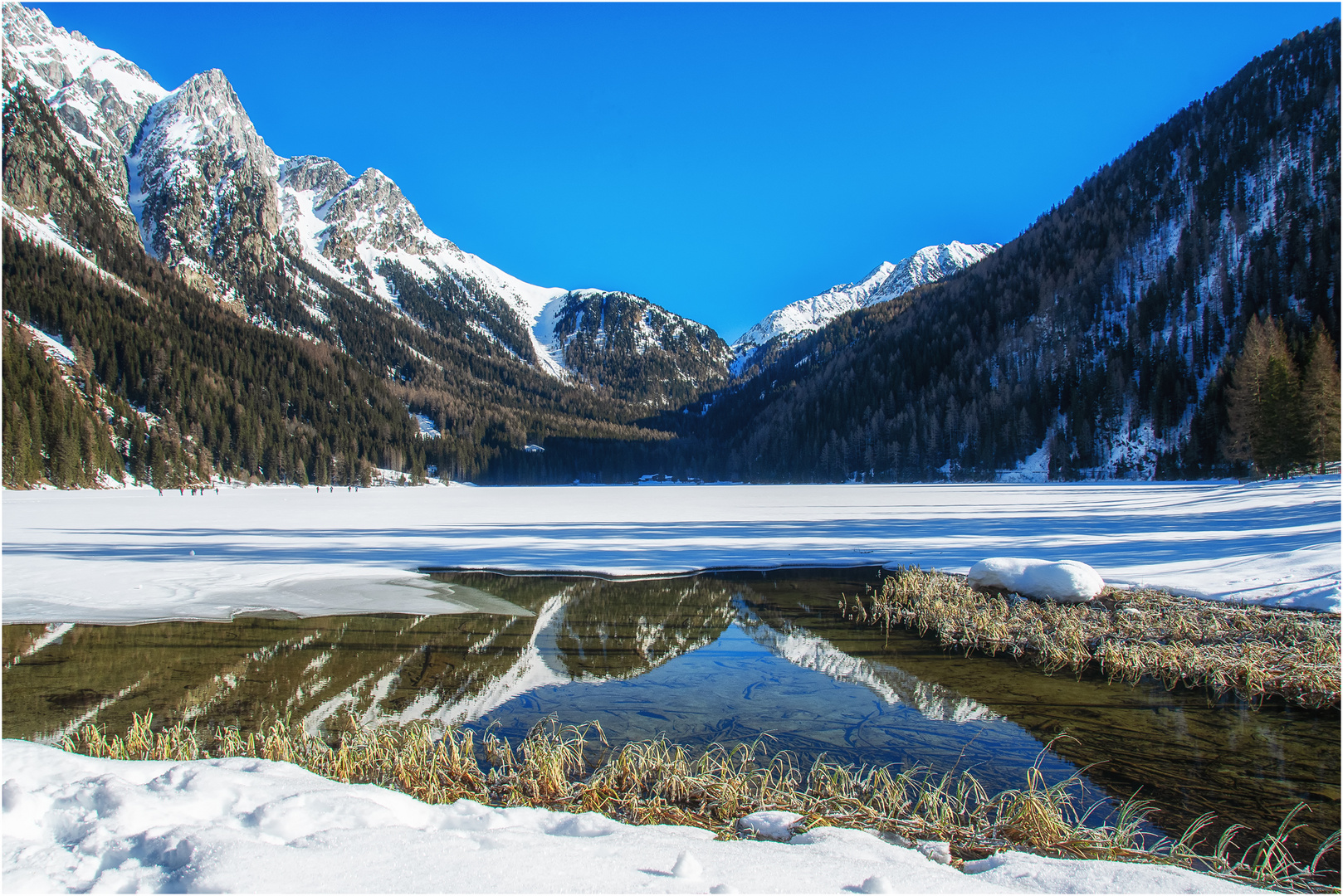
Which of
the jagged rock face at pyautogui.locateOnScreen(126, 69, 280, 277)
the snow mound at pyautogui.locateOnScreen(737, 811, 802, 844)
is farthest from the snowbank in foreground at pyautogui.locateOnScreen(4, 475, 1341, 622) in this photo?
the jagged rock face at pyautogui.locateOnScreen(126, 69, 280, 277)

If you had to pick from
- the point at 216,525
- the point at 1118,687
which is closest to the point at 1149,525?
the point at 1118,687

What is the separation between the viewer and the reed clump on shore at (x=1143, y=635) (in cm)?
708

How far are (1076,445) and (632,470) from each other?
10434 centimetres

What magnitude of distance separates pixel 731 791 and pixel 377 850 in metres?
2.41

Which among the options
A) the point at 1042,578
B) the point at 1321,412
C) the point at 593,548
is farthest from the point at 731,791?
the point at 1321,412

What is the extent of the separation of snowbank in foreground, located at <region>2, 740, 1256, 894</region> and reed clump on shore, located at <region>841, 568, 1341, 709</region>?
203 inches

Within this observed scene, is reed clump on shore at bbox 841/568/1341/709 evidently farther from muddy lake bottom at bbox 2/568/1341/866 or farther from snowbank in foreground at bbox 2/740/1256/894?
snowbank in foreground at bbox 2/740/1256/894

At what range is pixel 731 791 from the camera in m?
4.37

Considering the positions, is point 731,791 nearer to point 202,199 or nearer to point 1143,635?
point 1143,635

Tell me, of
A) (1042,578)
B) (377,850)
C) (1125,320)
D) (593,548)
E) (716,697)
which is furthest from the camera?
(1125,320)

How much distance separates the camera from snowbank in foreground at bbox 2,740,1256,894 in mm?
2633

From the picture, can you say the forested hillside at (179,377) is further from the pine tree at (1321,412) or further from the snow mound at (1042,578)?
the pine tree at (1321,412)

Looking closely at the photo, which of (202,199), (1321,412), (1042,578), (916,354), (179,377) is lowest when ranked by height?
(1042,578)

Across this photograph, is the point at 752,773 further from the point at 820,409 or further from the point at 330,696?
the point at 820,409
